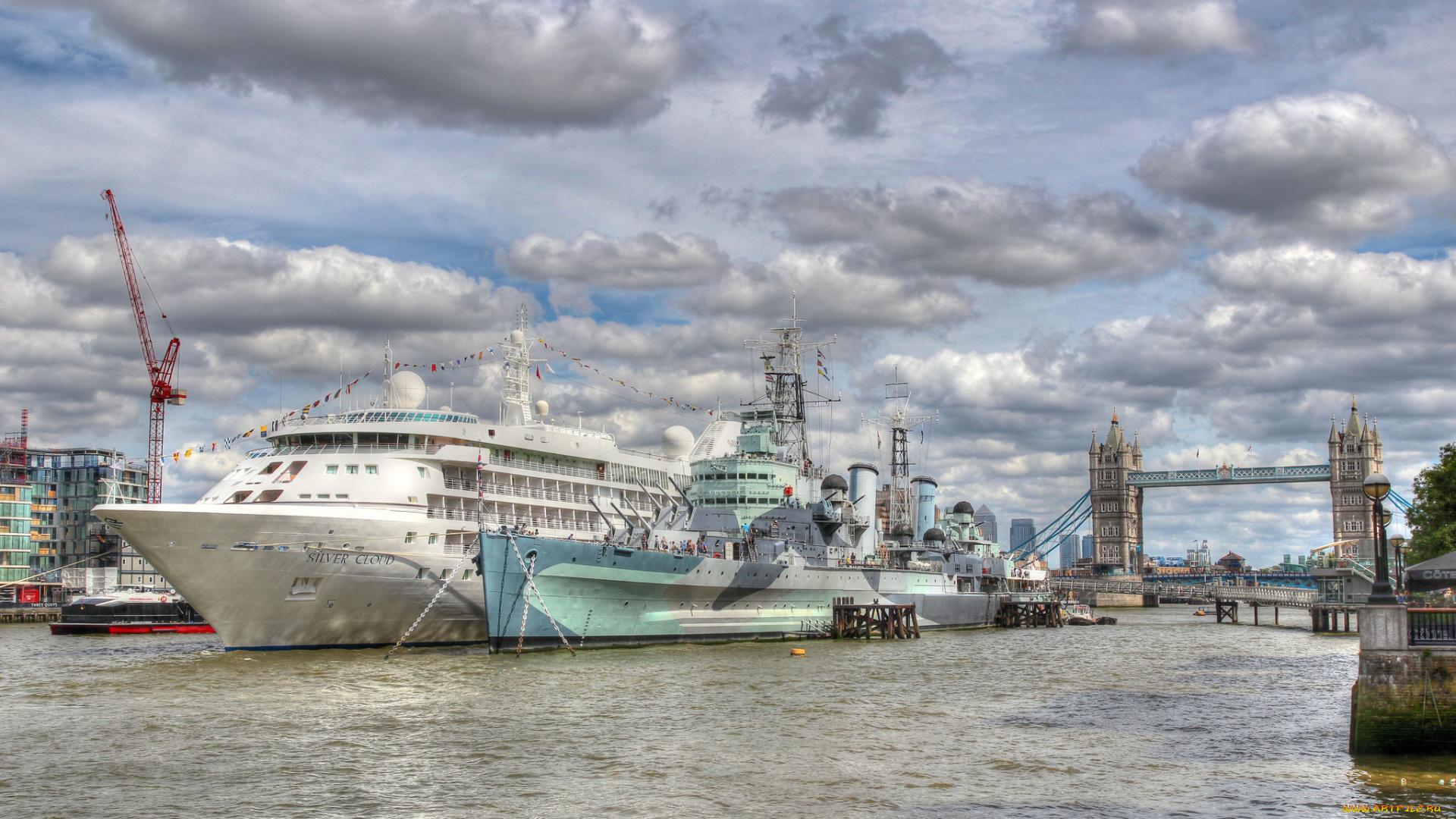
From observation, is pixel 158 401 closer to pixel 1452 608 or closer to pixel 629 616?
pixel 629 616

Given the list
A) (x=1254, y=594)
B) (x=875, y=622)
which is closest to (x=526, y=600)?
(x=875, y=622)

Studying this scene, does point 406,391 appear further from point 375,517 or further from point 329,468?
point 375,517

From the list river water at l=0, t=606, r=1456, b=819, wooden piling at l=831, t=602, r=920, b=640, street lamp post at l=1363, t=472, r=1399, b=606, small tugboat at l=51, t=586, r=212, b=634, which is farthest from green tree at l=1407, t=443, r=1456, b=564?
small tugboat at l=51, t=586, r=212, b=634

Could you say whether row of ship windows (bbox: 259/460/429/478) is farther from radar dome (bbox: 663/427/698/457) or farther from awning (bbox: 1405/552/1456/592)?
awning (bbox: 1405/552/1456/592)

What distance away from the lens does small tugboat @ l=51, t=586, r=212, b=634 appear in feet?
204

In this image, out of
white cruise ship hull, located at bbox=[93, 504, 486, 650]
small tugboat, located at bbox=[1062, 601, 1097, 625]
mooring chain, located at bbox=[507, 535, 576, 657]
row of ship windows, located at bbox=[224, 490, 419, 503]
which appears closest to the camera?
mooring chain, located at bbox=[507, 535, 576, 657]

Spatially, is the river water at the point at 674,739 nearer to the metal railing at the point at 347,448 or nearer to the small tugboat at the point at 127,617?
the metal railing at the point at 347,448

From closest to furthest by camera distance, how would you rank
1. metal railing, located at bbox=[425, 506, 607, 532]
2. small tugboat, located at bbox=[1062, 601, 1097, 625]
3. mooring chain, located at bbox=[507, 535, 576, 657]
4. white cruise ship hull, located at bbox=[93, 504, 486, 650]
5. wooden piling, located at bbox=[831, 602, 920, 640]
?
mooring chain, located at bbox=[507, 535, 576, 657]
white cruise ship hull, located at bbox=[93, 504, 486, 650]
metal railing, located at bbox=[425, 506, 607, 532]
wooden piling, located at bbox=[831, 602, 920, 640]
small tugboat, located at bbox=[1062, 601, 1097, 625]

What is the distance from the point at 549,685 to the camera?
29.8 metres

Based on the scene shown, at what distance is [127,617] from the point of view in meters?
63.6

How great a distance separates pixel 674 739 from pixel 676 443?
132 ft

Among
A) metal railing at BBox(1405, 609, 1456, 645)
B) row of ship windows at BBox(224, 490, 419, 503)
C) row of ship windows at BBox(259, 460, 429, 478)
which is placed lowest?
metal railing at BBox(1405, 609, 1456, 645)

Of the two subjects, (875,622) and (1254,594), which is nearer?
(875,622)

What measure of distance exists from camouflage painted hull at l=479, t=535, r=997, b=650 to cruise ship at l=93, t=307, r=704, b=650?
7.52ft
